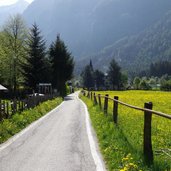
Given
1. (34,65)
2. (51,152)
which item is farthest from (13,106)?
(34,65)

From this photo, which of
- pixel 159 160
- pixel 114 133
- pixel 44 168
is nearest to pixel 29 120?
pixel 114 133

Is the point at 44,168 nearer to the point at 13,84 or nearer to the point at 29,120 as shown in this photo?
the point at 29,120

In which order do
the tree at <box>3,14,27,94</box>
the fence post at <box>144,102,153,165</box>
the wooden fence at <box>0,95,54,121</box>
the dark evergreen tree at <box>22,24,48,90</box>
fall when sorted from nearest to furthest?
1. the fence post at <box>144,102,153,165</box>
2. the wooden fence at <box>0,95,54,121</box>
3. the dark evergreen tree at <box>22,24,48,90</box>
4. the tree at <box>3,14,27,94</box>

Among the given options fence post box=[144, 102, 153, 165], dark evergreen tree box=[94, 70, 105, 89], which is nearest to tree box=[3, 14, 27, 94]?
fence post box=[144, 102, 153, 165]

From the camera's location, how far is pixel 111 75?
166000mm

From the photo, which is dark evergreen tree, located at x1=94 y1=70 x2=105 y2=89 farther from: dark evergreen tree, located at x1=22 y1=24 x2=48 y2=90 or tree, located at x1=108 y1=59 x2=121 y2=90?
dark evergreen tree, located at x1=22 y1=24 x2=48 y2=90

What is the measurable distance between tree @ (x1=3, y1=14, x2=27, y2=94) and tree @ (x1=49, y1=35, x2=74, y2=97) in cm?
1126

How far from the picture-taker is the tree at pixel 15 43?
67375 mm

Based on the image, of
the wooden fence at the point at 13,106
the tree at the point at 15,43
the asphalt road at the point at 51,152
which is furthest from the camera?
the tree at the point at 15,43

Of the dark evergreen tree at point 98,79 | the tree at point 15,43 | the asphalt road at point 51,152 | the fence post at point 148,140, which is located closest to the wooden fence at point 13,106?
the asphalt road at point 51,152

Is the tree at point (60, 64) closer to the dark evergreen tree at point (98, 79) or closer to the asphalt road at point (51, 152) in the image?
the asphalt road at point (51, 152)

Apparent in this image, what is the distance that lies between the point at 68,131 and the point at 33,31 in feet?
187

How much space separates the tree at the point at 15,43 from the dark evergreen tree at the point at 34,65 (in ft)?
5.21

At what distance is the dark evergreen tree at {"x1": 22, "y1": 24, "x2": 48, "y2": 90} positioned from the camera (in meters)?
66.8
